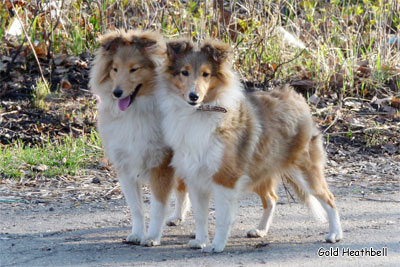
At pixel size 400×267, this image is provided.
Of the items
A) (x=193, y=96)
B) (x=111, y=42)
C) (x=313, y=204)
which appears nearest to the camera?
(x=193, y=96)

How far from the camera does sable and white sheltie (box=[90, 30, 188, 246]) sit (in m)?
5.29

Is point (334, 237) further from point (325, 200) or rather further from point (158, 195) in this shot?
point (158, 195)

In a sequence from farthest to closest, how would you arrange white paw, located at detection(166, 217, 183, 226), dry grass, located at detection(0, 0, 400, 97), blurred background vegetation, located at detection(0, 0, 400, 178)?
1. dry grass, located at detection(0, 0, 400, 97)
2. blurred background vegetation, located at detection(0, 0, 400, 178)
3. white paw, located at detection(166, 217, 183, 226)

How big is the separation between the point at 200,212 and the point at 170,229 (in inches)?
32.2

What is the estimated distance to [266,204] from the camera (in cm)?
592

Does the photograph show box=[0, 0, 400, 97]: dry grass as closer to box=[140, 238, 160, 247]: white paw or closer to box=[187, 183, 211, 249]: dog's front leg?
box=[187, 183, 211, 249]: dog's front leg

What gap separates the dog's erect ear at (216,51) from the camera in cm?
518

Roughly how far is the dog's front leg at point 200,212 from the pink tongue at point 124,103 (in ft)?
2.60

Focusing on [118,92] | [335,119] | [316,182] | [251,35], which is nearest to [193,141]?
[118,92]

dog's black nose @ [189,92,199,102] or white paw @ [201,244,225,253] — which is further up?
dog's black nose @ [189,92,199,102]

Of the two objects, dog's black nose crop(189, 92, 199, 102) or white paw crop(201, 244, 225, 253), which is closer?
dog's black nose crop(189, 92, 199, 102)

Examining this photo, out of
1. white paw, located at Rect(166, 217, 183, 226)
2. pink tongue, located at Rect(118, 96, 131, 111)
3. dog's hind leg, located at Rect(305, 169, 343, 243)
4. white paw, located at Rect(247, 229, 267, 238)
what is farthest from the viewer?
white paw, located at Rect(166, 217, 183, 226)

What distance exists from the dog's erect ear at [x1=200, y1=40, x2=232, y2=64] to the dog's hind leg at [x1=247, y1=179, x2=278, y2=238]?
1205 millimetres

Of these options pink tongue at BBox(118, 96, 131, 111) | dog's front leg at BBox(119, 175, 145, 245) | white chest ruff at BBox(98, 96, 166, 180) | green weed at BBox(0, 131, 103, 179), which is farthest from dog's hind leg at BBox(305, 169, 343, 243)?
green weed at BBox(0, 131, 103, 179)
